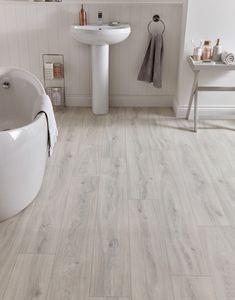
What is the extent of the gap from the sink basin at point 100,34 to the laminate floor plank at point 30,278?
2309mm

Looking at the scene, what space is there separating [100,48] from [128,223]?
215cm

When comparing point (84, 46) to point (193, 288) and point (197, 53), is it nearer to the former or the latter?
point (197, 53)

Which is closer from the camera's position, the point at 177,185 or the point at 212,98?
the point at 177,185

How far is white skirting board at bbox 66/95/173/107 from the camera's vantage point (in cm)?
472

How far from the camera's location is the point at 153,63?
4438mm

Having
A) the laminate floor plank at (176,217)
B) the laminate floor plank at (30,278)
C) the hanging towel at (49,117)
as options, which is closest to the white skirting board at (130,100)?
the laminate floor plank at (176,217)

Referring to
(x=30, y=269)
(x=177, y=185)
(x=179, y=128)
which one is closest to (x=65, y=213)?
(x=30, y=269)

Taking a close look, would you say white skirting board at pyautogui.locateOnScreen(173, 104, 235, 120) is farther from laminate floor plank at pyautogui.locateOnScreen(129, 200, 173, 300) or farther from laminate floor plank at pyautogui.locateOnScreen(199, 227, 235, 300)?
laminate floor plank at pyautogui.locateOnScreen(199, 227, 235, 300)

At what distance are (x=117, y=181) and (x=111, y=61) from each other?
183cm

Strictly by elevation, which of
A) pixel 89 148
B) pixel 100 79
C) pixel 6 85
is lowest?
pixel 89 148

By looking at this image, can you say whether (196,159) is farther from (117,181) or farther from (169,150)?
(117,181)

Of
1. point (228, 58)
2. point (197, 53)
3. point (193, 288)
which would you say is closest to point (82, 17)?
point (197, 53)

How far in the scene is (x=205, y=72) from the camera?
420cm

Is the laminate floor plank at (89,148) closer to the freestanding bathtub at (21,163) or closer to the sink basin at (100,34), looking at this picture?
the freestanding bathtub at (21,163)
